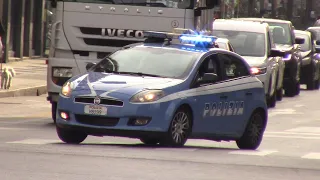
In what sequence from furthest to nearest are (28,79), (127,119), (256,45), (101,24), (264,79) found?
(28,79) → (256,45) → (264,79) → (101,24) → (127,119)

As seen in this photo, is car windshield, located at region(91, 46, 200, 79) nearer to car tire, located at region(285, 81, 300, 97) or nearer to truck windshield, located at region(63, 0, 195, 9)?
truck windshield, located at region(63, 0, 195, 9)

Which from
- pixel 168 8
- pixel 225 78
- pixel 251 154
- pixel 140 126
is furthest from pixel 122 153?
pixel 168 8

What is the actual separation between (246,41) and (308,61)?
32.5 feet

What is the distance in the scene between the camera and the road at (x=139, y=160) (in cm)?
1087

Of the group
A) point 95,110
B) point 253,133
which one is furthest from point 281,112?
point 95,110

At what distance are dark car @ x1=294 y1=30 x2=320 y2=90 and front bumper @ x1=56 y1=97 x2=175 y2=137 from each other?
2168cm

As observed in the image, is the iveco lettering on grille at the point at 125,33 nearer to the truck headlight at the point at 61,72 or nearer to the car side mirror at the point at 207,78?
the truck headlight at the point at 61,72

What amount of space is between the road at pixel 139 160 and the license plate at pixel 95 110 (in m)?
0.44

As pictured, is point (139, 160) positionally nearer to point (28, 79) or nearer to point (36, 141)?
point (36, 141)

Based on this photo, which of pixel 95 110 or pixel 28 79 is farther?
pixel 28 79

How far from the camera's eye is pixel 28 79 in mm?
34250

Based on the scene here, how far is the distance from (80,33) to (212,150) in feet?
18.2

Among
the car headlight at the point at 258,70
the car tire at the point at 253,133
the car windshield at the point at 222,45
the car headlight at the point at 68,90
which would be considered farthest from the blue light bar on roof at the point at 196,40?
the car headlight at the point at 258,70

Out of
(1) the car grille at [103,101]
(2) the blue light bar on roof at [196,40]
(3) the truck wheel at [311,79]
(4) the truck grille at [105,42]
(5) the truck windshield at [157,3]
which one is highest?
(5) the truck windshield at [157,3]
